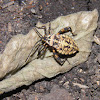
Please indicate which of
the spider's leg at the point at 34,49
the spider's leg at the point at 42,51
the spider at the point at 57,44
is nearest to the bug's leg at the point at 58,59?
the spider at the point at 57,44

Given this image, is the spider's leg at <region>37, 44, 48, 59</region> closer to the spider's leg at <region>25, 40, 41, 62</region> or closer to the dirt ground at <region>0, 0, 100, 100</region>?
the spider's leg at <region>25, 40, 41, 62</region>

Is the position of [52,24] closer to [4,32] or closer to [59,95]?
[4,32]

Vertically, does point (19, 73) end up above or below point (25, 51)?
below

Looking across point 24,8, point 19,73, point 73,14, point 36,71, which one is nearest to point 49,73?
point 36,71

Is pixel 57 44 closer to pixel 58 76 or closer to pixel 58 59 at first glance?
pixel 58 59

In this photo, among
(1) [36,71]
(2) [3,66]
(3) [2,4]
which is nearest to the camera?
(2) [3,66]

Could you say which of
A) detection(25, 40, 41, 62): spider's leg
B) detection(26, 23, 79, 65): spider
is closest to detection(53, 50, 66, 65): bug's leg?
detection(26, 23, 79, 65): spider
